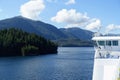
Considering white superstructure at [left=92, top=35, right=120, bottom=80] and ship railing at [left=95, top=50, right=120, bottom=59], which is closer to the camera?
white superstructure at [left=92, top=35, right=120, bottom=80]

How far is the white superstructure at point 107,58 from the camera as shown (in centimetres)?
2581

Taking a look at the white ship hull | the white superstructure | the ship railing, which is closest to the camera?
the white superstructure

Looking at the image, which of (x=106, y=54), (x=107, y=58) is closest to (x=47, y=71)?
(x=106, y=54)

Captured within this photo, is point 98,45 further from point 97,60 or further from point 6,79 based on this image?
point 6,79

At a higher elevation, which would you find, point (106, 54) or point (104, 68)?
point (106, 54)

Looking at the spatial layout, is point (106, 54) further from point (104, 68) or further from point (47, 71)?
point (47, 71)

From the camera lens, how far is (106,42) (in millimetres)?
28031

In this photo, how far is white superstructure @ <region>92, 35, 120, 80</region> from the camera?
1016 inches

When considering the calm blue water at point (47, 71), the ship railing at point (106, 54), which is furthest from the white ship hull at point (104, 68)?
the calm blue water at point (47, 71)

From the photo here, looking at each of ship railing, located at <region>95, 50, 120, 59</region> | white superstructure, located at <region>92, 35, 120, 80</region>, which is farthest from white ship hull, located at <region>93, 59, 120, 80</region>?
ship railing, located at <region>95, 50, 120, 59</region>

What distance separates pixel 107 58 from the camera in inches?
1037

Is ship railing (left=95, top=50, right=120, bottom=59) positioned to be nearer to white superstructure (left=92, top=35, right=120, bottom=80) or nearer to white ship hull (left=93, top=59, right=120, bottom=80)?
white superstructure (left=92, top=35, right=120, bottom=80)

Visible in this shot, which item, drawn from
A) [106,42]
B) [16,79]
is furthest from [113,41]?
[16,79]

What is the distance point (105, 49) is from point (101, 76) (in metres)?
2.91
